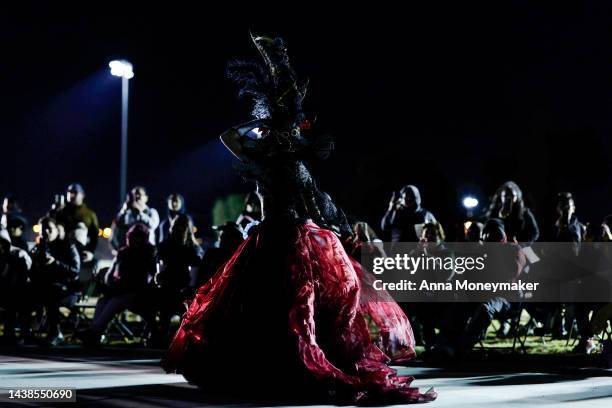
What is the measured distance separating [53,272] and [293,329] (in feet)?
21.8

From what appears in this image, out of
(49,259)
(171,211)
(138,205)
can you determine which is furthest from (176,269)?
(138,205)

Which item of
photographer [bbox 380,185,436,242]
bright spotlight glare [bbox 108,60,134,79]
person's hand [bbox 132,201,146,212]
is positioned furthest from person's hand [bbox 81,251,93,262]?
bright spotlight glare [bbox 108,60,134,79]

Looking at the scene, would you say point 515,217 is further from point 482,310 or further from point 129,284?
point 129,284

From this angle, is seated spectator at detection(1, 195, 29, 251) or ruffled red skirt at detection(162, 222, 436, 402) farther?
seated spectator at detection(1, 195, 29, 251)

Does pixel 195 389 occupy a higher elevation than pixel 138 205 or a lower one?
lower

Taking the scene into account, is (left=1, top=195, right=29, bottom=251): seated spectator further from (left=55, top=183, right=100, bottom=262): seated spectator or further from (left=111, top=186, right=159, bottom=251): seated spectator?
(left=111, top=186, right=159, bottom=251): seated spectator

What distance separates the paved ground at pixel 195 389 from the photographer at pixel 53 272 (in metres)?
1.51

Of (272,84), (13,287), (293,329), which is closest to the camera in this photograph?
(293,329)

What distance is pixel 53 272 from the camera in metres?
12.3

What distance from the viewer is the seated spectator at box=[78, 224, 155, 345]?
11.7 metres

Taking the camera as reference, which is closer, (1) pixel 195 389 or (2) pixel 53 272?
(1) pixel 195 389

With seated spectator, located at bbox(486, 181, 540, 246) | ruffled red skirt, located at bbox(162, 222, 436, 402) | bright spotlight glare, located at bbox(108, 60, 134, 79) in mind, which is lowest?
ruffled red skirt, located at bbox(162, 222, 436, 402)

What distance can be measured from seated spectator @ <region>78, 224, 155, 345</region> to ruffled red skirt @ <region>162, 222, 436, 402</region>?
15.0 feet

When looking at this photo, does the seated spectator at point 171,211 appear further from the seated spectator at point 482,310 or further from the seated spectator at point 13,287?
the seated spectator at point 482,310
